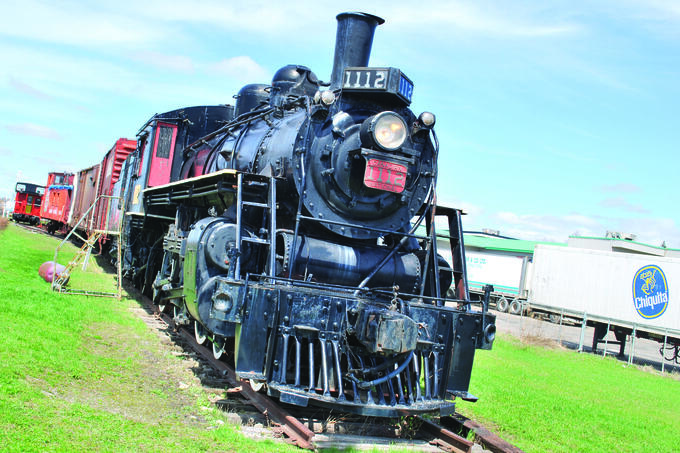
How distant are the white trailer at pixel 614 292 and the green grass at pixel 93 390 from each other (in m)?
13.3

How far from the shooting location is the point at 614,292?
60.6ft

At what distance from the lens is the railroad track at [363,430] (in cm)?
508

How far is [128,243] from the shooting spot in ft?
40.7

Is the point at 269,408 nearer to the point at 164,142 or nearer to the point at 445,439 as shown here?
the point at 445,439

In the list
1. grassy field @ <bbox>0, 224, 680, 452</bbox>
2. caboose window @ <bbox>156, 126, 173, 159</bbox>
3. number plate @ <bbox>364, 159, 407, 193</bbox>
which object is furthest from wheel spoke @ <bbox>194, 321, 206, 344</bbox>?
caboose window @ <bbox>156, 126, 173, 159</bbox>

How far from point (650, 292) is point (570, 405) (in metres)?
11.2

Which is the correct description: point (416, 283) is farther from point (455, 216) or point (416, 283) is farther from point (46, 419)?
point (46, 419)

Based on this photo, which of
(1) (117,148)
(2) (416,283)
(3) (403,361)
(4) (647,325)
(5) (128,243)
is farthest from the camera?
(4) (647,325)

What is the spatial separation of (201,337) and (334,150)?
2.95 metres

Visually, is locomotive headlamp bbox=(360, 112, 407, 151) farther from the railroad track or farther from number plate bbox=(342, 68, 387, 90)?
the railroad track

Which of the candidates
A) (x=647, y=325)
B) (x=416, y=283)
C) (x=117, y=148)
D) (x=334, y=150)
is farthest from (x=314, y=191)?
(x=647, y=325)

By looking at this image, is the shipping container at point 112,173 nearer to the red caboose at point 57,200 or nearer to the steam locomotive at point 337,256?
the steam locomotive at point 337,256

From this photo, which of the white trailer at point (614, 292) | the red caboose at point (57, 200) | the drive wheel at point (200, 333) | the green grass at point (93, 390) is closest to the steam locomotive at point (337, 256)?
the drive wheel at point (200, 333)

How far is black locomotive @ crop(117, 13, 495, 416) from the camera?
5.29m
